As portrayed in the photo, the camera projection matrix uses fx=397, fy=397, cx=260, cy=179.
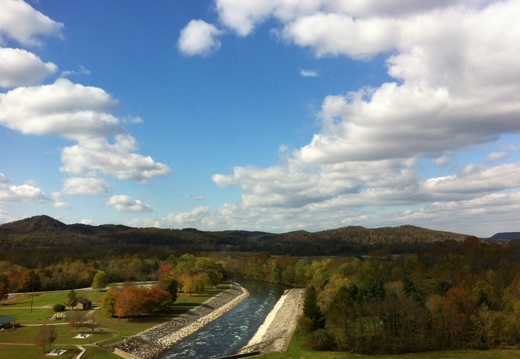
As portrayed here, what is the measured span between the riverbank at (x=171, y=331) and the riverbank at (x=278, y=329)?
10468 millimetres

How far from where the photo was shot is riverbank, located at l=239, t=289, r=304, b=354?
5084 centimetres

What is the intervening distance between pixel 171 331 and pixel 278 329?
1637 centimetres

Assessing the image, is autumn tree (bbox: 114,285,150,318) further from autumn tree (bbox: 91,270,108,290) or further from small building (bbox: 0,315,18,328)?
autumn tree (bbox: 91,270,108,290)

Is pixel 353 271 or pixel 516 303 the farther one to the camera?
pixel 353 271

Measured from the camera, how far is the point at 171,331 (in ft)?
199

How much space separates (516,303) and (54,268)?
355 feet

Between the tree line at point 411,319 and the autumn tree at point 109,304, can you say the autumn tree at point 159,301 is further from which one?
the tree line at point 411,319

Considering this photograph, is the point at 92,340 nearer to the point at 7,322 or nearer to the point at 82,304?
the point at 7,322

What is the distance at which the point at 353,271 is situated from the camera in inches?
3497

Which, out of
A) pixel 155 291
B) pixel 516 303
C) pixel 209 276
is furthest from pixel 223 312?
pixel 516 303

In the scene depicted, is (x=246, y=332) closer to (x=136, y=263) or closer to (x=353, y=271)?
(x=353, y=271)

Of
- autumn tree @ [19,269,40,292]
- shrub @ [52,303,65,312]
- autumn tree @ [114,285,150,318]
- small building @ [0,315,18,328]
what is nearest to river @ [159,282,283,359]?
autumn tree @ [114,285,150,318]

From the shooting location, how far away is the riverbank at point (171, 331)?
160 feet

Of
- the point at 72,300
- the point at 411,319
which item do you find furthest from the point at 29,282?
the point at 411,319
